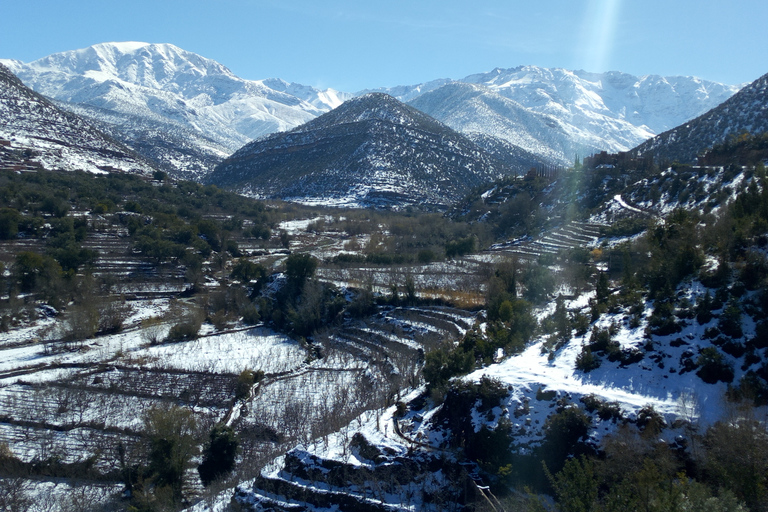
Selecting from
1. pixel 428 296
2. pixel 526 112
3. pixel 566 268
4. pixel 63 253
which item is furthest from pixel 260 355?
pixel 526 112

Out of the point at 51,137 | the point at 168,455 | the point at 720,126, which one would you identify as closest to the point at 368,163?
the point at 51,137

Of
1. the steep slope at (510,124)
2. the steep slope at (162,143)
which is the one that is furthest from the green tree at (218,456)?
the steep slope at (510,124)

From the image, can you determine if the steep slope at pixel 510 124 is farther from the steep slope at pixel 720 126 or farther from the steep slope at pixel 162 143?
the steep slope at pixel 162 143

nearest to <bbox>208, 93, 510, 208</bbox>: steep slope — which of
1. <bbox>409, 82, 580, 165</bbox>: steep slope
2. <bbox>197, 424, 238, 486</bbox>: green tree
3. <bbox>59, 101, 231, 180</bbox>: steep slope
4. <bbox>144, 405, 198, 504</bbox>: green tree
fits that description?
<bbox>59, 101, 231, 180</bbox>: steep slope

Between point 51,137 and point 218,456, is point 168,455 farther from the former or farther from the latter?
point 51,137

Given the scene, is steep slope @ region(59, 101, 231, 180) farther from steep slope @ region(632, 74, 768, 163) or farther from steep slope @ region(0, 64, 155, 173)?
steep slope @ region(632, 74, 768, 163)

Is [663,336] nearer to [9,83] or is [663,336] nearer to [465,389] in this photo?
[465,389]
